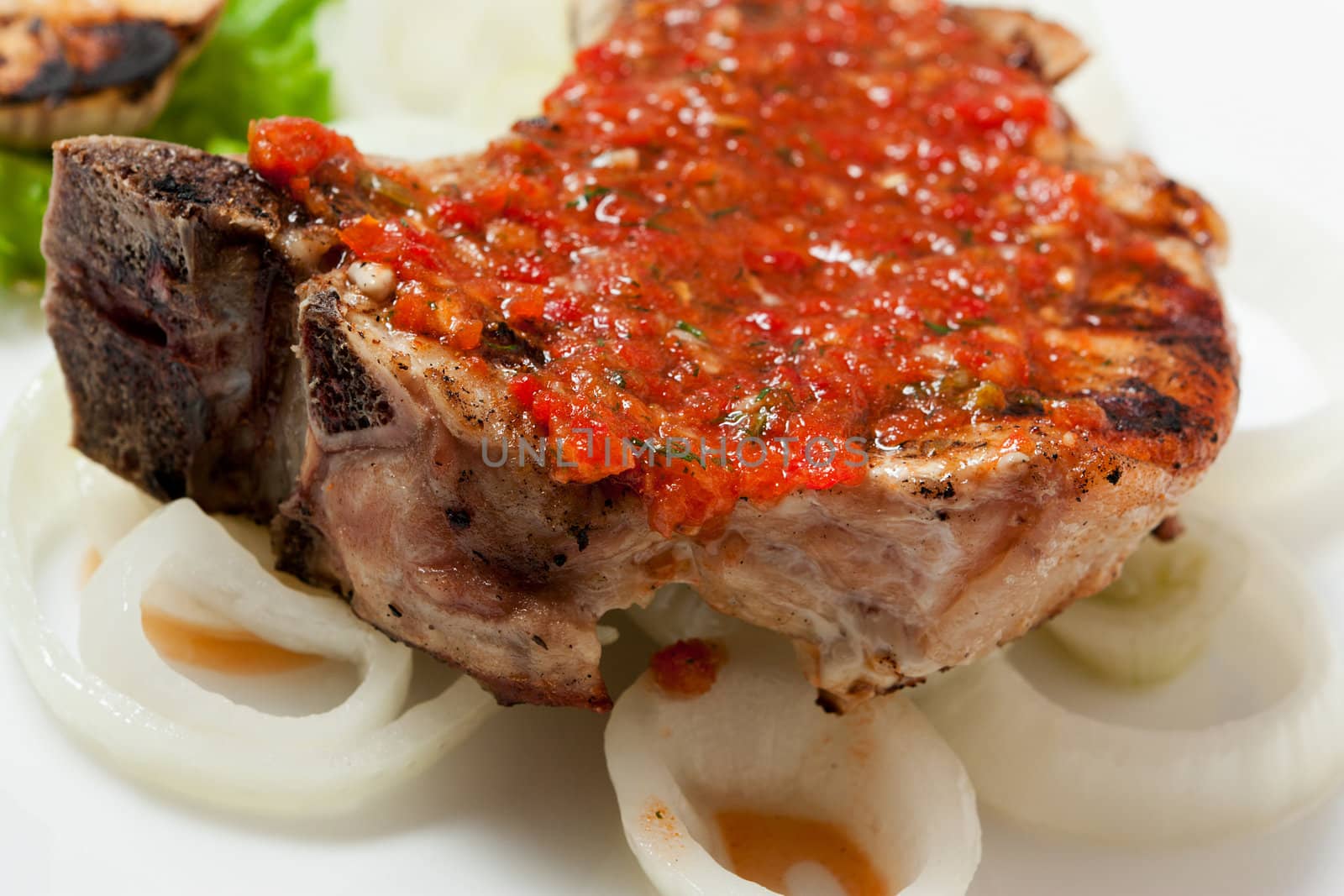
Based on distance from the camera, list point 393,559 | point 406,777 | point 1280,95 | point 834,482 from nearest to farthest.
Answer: point 834,482 → point 393,559 → point 406,777 → point 1280,95

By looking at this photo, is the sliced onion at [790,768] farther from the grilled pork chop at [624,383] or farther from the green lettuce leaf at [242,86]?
the green lettuce leaf at [242,86]

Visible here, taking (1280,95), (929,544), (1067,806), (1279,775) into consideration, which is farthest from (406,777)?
(1280,95)

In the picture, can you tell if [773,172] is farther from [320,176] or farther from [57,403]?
[57,403]

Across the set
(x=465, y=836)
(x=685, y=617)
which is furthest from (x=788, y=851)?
(x=465, y=836)

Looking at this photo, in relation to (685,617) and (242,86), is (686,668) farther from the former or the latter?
(242,86)

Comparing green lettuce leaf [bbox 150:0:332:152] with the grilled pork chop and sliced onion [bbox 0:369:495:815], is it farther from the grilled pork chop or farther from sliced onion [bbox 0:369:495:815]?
sliced onion [bbox 0:369:495:815]

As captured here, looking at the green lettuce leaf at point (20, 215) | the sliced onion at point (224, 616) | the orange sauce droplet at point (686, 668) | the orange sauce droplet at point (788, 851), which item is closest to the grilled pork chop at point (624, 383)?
the sliced onion at point (224, 616)
